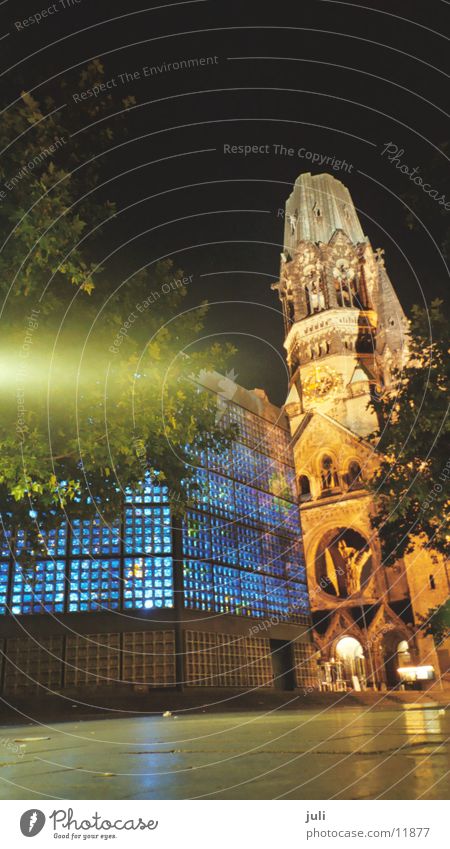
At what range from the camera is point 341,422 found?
188 feet

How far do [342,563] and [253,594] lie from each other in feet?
79.4

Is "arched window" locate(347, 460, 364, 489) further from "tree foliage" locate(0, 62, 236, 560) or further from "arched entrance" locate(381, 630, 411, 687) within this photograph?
"tree foliage" locate(0, 62, 236, 560)

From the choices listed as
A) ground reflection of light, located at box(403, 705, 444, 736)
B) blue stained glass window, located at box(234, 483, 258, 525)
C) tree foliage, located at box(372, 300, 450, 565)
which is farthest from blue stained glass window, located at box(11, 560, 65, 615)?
ground reflection of light, located at box(403, 705, 444, 736)

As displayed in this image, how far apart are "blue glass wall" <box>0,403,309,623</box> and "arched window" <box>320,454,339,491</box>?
16.3m

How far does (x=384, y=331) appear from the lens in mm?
66812

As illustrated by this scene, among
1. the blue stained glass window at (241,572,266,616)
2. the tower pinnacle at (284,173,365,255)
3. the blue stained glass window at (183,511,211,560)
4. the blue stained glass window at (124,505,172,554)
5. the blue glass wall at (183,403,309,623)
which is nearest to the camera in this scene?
the blue stained glass window at (124,505,172,554)

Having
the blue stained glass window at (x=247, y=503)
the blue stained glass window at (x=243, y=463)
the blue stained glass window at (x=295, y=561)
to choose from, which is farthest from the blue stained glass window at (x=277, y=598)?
the blue stained glass window at (x=243, y=463)

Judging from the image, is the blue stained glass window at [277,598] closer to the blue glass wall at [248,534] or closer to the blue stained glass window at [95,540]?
the blue glass wall at [248,534]

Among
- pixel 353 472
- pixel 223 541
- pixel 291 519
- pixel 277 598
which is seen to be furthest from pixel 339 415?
A: pixel 223 541

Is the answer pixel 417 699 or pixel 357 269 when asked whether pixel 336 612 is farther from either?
pixel 357 269

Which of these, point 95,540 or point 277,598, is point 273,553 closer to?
point 277,598

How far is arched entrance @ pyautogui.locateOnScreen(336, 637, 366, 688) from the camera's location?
47250 mm

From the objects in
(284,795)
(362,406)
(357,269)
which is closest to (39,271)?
(284,795)
